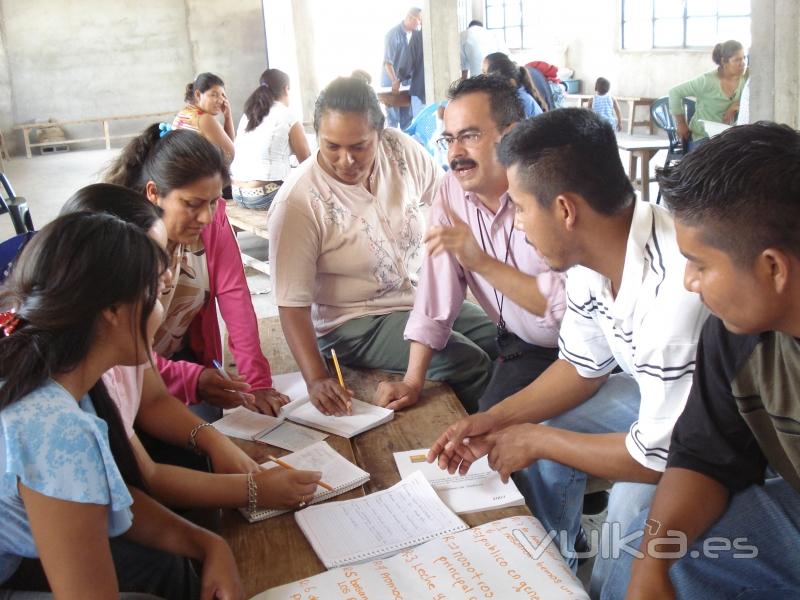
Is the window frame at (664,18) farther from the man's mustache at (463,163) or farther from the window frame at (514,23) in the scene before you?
the man's mustache at (463,163)

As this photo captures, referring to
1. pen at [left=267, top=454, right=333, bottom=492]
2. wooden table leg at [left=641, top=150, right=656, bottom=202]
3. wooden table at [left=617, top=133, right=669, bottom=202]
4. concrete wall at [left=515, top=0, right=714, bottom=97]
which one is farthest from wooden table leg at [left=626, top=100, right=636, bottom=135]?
pen at [left=267, top=454, right=333, bottom=492]

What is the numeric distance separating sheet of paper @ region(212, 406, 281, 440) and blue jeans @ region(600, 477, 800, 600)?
3.32 feet

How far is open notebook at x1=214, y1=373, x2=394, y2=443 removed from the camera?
1992 mm

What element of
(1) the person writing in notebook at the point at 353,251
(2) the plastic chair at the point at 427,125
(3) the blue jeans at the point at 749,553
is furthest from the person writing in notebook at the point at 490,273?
(2) the plastic chair at the point at 427,125

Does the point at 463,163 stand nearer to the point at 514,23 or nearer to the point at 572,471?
the point at 572,471

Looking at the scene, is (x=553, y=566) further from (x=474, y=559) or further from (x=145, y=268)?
(x=145, y=268)

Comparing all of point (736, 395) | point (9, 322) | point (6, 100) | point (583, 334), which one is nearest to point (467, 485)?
point (583, 334)

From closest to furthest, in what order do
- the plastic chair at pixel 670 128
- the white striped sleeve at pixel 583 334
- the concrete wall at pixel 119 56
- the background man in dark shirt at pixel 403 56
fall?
the white striped sleeve at pixel 583 334
the plastic chair at pixel 670 128
the background man in dark shirt at pixel 403 56
the concrete wall at pixel 119 56

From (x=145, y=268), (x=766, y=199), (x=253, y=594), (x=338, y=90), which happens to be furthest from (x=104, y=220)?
(x=338, y=90)

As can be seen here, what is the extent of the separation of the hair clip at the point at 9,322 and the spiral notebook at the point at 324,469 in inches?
23.4

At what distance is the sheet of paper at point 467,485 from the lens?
1639 millimetres

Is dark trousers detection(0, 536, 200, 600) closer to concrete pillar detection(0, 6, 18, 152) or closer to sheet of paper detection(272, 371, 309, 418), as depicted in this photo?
sheet of paper detection(272, 371, 309, 418)

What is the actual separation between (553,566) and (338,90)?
5.14 feet

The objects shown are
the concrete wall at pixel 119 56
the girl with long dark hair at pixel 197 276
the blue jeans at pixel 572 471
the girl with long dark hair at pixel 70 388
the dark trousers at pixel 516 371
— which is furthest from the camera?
the concrete wall at pixel 119 56
